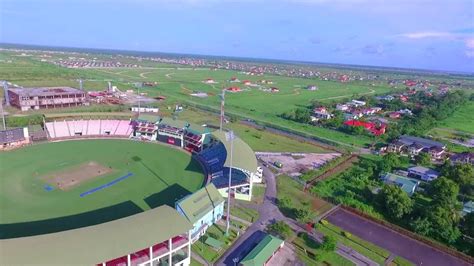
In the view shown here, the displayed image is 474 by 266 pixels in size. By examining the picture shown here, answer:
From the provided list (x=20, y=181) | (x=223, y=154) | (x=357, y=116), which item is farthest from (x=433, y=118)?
(x=20, y=181)

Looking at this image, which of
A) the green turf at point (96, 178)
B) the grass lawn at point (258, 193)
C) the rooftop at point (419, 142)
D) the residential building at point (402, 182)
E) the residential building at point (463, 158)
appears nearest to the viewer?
the green turf at point (96, 178)

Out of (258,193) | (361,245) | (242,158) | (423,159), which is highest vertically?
(242,158)

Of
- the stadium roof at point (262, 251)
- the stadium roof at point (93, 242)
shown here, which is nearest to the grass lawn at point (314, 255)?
the stadium roof at point (262, 251)

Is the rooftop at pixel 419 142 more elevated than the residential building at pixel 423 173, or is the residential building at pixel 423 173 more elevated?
the rooftop at pixel 419 142

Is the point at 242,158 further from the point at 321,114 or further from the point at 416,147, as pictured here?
the point at 321,114

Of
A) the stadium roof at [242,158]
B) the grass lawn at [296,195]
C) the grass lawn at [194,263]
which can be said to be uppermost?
the stadium roof at [242,158]

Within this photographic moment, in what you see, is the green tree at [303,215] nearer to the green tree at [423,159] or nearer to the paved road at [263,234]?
the paved road at [263,234]

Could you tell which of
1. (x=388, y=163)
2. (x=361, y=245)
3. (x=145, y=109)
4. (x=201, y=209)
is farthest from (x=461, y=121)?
(x=201, y=209)

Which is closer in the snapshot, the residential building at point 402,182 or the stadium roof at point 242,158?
the stadium roof at point 242,158
